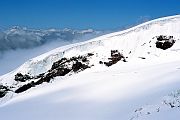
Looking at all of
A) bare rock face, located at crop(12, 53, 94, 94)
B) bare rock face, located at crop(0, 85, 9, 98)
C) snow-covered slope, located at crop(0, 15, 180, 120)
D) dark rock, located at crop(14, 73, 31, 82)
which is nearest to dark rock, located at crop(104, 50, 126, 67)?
snow-covered slope, located at crop(0, 15, 180, 120)

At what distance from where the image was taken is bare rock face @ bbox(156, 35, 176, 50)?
5883 cm

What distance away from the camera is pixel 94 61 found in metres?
62.2

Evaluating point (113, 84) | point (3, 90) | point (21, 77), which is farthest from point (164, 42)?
point (3, 90)

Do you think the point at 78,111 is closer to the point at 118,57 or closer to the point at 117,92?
the point at 117,92

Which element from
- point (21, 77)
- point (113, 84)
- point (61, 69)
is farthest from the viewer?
point (21, 77)

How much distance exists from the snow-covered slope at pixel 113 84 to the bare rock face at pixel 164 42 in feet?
0.52

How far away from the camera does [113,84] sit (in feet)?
103

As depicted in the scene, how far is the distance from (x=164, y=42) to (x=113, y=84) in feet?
97.9

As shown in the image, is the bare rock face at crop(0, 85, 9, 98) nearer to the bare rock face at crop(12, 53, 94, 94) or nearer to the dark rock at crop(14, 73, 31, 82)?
the bare rock face at crop(12, 53, 94, 94)

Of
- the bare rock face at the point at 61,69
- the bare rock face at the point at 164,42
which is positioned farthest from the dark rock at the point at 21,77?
the bare rock face at the point at 164,42

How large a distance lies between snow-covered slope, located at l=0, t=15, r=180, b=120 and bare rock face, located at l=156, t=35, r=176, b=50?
6.2 inches

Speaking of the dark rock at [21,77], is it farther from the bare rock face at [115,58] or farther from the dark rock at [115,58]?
the dark rock at [115,58]

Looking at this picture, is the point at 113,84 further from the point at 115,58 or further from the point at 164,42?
the point at 164,42

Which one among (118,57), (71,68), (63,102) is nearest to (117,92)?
(63,102)
